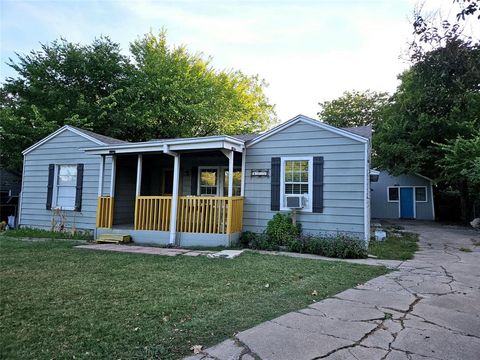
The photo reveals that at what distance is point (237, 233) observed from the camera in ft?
27.1

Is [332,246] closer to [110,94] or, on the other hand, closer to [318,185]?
[318,185]

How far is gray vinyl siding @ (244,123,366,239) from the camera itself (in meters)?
7.54

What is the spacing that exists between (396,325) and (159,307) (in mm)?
2284

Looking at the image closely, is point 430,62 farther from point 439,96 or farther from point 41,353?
point 41,353

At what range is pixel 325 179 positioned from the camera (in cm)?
785

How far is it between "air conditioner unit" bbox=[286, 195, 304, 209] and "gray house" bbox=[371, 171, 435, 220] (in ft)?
37.7

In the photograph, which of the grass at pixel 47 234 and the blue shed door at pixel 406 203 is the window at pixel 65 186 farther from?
the blue shed door at pixel 406 203

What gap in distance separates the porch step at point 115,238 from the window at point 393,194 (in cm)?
1506

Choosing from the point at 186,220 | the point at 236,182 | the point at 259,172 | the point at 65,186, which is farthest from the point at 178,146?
the point at 65,186

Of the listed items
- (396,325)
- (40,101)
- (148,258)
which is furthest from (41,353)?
(40,101)

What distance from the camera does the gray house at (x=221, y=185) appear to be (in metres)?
7.72

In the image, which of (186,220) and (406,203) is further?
(406,203)

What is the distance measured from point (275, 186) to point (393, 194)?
1282cm

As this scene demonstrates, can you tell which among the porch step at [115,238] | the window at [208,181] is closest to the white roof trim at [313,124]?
the window at [208,181]
